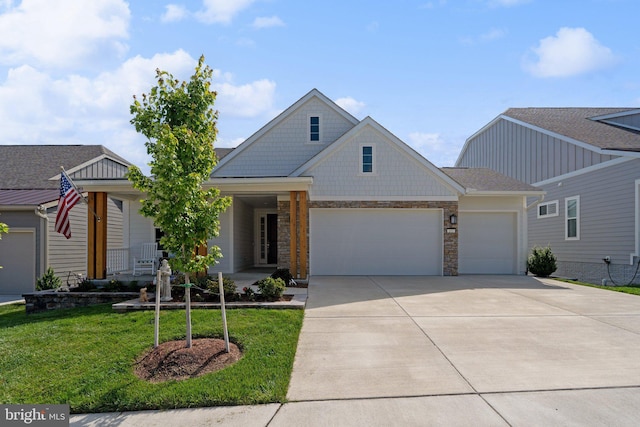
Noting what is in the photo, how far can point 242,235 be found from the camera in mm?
15617

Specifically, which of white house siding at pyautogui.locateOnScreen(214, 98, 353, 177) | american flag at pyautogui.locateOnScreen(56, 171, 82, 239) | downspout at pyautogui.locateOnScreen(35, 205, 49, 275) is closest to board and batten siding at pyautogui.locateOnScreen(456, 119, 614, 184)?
white house siding at pyautogui.locateOnScreen(214, 98, 353, 177)

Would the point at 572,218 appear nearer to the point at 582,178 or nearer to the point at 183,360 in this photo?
the point at 582,178

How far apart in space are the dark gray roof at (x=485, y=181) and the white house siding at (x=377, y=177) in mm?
1638

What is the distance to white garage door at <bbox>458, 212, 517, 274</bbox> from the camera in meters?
15.2

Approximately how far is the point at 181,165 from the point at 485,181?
504 inches

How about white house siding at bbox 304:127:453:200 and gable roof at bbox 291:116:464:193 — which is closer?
A: gable roof at bbox 291:116:464:193

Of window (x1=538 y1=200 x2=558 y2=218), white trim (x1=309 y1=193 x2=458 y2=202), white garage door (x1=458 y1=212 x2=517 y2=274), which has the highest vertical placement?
white trim (x1=309 y1=193 x2=458 y2=202)

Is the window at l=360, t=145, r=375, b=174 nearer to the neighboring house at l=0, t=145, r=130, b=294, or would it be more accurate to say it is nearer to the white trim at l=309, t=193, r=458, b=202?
the white trim at l=309, t=193, r=458, b=202

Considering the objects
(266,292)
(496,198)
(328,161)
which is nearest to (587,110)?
(496,198)

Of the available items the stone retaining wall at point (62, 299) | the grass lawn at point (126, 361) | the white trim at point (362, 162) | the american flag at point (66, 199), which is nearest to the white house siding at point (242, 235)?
the white trim at point (362, 162)

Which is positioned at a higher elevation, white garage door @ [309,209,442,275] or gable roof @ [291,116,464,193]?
gable roof @ [291,116,464,193]

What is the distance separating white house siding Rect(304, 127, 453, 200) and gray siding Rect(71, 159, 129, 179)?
847cm

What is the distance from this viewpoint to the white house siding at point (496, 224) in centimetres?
1508

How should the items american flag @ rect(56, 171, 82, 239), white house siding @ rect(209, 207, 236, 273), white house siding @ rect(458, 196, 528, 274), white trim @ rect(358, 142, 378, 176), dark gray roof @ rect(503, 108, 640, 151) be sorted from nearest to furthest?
american flag @ rect(56, 171, 82, 239)
white house siding @ rect(209, 207, 236, 273)
white trim @ rect(358, 142, 378, 176)
dark gray roof @ rect(503, 108, 640, 151)
white house siding @ rect(458, 196, 528, 274)
